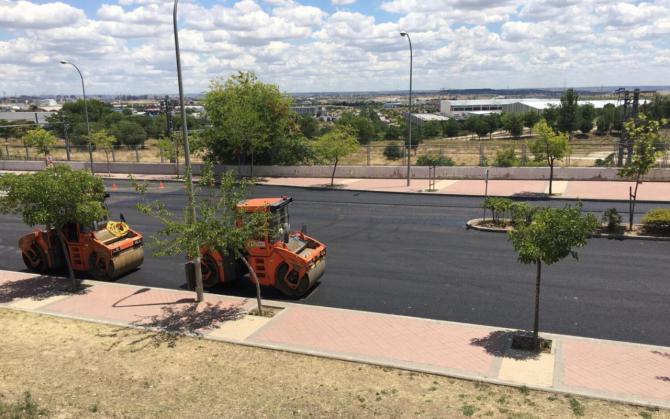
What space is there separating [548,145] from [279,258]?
17.6m

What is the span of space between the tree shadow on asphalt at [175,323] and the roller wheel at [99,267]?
3.14 meters

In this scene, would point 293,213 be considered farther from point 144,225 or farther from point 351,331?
point 351,331

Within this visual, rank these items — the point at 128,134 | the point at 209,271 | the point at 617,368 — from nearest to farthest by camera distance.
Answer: the point at 617,368, the point at 209,271, the point at 128,134

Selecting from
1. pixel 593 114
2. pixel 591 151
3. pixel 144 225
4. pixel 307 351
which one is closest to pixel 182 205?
pixel 144 225

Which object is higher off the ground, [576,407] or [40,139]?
[40,139]

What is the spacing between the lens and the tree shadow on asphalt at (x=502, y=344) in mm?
9641

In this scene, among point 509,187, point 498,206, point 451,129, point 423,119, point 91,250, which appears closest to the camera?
point 91,250

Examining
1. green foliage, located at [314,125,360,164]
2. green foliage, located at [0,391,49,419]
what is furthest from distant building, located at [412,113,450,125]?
green foliage, located at [0,391,49,419]

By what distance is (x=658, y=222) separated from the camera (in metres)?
18.2

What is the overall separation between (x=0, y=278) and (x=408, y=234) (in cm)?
1337

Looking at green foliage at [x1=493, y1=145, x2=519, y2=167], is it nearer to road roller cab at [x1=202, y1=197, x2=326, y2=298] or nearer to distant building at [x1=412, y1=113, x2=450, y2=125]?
road roller cab at [x1=202, y1=197, x2=326, y2=298]

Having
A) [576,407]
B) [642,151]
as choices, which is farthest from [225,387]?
[642,151]

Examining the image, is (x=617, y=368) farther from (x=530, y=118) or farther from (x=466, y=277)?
(x=530, y=118)

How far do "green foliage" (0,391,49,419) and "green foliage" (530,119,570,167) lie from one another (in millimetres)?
23319
